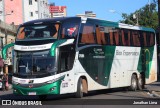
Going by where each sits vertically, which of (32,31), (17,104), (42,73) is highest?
(32,31)

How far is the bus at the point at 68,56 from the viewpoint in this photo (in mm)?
→ 18891

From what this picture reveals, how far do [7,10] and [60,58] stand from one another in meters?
74.5

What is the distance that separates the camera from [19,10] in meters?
92.5

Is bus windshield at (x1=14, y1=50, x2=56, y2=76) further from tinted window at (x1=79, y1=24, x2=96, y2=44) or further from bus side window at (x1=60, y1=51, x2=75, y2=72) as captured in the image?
tinted window at (x1=79, y1=24, x2=96, y2=44)

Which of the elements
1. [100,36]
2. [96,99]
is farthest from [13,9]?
[96,99]

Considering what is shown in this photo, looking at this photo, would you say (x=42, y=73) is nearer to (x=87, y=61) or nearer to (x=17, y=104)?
(x=17, y=104)

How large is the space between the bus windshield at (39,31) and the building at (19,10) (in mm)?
70600

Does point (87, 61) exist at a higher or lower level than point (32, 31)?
lower

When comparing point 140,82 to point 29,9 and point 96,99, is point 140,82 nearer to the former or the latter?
point 96,99

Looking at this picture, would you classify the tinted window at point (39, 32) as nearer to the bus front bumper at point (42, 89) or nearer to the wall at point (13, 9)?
the bus front bumper at point (42, 89)

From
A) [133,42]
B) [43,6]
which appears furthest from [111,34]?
[43,6]

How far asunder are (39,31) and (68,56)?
1.78m

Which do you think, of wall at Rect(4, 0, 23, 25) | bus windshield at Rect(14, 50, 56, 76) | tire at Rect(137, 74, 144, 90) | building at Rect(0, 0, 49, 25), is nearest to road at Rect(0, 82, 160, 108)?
bus windshield at Rect(14, 50, 56, 76)

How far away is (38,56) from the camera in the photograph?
1903 cm
